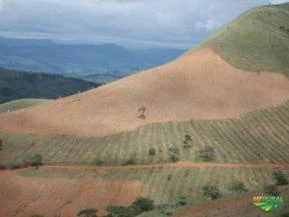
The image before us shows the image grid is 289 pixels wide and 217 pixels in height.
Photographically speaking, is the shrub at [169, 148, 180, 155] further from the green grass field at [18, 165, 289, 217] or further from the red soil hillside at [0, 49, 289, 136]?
the red soil hillside at [0, 49, 289, 136]

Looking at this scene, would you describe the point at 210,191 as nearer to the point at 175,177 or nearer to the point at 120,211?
the point at 175,177

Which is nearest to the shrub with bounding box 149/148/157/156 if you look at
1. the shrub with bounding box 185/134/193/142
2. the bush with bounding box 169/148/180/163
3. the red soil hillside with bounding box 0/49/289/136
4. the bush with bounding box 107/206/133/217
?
the bush with bounding box 169/148/180/163

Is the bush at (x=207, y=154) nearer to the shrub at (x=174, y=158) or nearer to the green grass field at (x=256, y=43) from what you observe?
the shrub at (x=174, y=158)

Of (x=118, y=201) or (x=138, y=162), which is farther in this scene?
(x=138, y=162)

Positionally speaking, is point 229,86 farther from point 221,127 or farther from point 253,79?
point 221,127

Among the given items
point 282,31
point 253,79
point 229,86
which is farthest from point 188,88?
point 282,31

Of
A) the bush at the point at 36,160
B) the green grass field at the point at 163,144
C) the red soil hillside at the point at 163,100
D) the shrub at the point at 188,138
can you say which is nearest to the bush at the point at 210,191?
the green grass field at the point at 163,144
